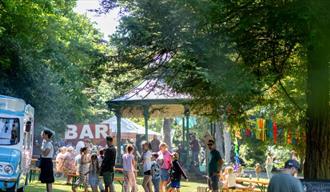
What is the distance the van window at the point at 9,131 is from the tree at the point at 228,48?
156 inches

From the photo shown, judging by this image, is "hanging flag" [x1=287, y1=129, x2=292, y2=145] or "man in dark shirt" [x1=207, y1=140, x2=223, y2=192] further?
"hanging flag" [x1=287, y1=129, x2=292, y2=145]

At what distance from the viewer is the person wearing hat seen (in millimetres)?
8273

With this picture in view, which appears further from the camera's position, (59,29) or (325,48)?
(59,29)

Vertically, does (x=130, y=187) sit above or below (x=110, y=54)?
below

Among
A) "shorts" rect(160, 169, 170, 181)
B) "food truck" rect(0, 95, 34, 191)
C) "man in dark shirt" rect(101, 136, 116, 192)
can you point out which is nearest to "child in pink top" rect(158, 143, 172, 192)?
"shorts" rect(160, 169, 170, 181)

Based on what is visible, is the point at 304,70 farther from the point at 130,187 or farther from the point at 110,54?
the point at 130,187

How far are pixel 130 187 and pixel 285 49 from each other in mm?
7439

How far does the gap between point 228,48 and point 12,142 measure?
6.83m

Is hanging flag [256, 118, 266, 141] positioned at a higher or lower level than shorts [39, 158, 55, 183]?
higher

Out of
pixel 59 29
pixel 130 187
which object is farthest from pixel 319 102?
pixel 59 29

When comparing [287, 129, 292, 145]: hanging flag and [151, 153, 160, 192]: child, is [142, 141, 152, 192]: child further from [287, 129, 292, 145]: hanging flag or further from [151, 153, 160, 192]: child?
[287, 129, 292, 145]: hanging flag

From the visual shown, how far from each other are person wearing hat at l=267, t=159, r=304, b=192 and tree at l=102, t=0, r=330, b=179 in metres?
1.73

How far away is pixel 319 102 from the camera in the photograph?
1140cm

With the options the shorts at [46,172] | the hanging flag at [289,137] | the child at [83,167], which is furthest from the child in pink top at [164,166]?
the shorts at [46,172]
